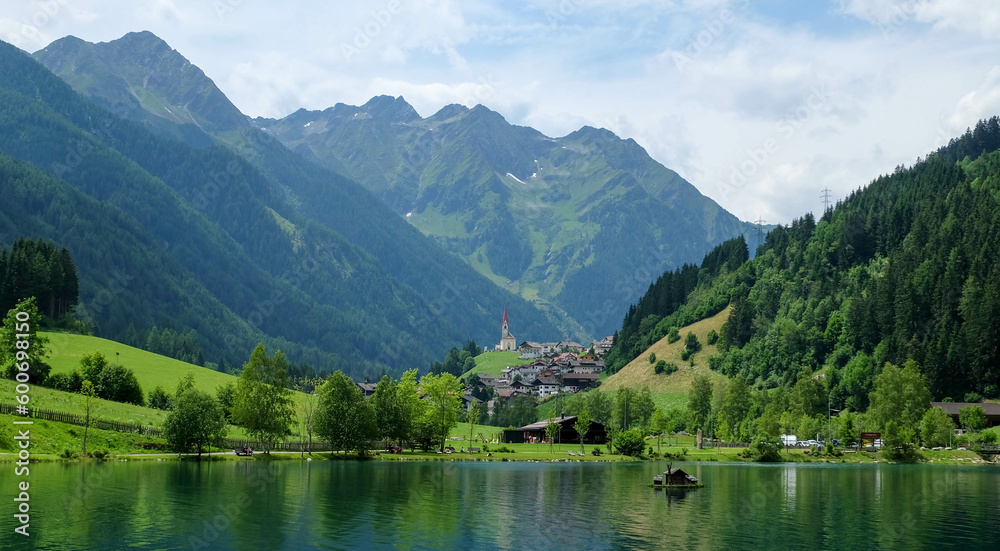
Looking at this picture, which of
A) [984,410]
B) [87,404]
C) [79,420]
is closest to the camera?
[79,420]

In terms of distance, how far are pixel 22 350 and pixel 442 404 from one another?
62.7 metres

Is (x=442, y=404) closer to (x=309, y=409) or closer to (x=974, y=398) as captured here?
(x=309, y=409)

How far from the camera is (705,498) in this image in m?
81.2

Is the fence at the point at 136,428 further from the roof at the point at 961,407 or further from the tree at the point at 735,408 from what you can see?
the roof at the point at 961,407

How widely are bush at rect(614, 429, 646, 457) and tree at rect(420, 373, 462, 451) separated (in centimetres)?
2833

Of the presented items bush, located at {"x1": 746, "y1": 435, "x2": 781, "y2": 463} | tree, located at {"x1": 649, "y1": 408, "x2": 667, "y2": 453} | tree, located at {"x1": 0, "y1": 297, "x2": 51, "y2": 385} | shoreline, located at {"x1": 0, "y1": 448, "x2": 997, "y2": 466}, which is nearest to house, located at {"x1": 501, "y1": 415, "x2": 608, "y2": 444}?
tree, located at {"x1": 649, "y1": 408, "x2": 667, "y2": 453}

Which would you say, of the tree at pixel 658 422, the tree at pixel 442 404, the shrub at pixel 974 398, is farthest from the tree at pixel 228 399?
the shrub at pixel 974 398

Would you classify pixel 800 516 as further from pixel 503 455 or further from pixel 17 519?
pixel 503 455

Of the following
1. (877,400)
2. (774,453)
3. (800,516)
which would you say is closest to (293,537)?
(800,516)

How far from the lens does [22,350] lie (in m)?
108

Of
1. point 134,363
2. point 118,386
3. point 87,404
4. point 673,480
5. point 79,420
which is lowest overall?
point 673,480

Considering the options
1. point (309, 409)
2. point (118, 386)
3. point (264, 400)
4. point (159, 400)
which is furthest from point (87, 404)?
point (309, 409)

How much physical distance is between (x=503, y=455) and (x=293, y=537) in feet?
301

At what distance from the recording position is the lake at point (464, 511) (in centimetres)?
5406
